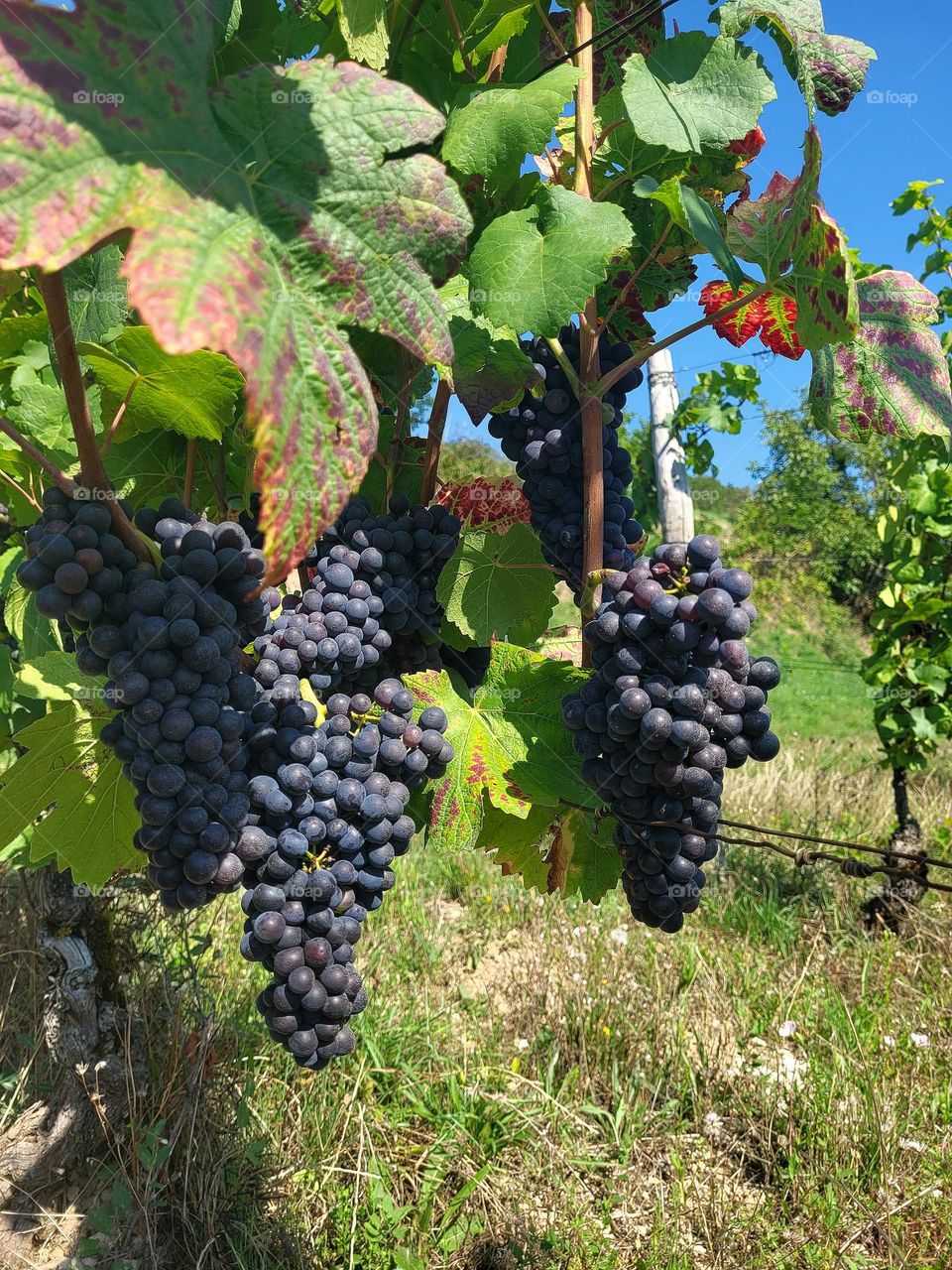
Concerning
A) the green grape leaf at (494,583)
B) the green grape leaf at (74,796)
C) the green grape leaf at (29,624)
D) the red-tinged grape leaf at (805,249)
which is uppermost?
the red-tinged grape leaf at (805,249)

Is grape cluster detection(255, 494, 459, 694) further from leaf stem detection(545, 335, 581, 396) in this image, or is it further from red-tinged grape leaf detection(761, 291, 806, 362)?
red-tinged grape leaf detection(761, 291, 806, 362)

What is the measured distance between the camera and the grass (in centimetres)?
263

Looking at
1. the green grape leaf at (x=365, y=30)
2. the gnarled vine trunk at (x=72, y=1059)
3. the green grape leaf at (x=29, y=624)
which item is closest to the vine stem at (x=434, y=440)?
the green grape leaf at (x=365, y=30)

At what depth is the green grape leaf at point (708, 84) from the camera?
115 centimetres

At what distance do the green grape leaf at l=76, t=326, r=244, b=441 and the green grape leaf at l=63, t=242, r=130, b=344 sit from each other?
0.13 meters

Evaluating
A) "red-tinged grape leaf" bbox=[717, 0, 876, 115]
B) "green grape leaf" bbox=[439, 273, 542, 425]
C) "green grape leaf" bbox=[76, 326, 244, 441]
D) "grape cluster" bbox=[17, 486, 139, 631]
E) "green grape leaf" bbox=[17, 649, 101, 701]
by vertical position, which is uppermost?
"red-tinged grape leaf" bbox=[717, 0, 876, 115]

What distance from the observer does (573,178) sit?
1.32 metres

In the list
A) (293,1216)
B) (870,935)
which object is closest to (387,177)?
(293,1216)

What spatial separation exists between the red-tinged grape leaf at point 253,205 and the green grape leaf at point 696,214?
15.0 inches

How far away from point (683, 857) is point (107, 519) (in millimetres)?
806

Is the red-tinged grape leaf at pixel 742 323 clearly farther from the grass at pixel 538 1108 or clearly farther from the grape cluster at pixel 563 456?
the grass at pixel 538 1108

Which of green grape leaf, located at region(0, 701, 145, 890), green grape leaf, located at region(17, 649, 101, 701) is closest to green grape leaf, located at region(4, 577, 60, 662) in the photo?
green grape leaf, located at region(17, 649, 101, 701)

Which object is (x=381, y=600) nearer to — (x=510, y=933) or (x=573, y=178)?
(x=573, y=178)

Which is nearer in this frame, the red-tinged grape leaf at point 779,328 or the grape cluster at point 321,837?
the grape cluster at point 321,837
